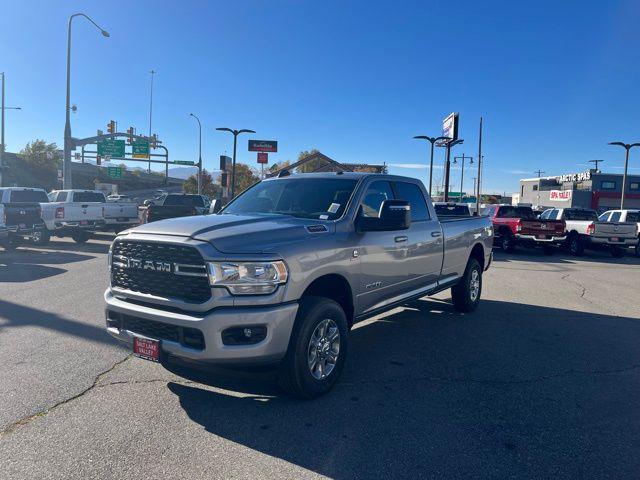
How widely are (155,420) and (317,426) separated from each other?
4.13 ft

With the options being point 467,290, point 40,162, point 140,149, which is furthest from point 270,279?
point 40,162

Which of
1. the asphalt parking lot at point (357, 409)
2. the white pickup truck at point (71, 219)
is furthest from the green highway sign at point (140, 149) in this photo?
the asphalt parking lot at point (357, 409)

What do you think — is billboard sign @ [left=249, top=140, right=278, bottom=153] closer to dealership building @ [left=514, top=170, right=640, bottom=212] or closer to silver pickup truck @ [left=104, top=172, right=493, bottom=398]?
dealership building @ [left=514, top=170, right=640, bottom=212]

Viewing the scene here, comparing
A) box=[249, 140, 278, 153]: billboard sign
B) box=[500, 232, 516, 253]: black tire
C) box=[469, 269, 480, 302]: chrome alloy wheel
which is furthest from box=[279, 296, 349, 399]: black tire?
box=[249, 140, 278, 153]: billboard sign

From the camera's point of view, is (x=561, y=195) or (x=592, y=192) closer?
(x=592, y=192)

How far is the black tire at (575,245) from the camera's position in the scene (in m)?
19.1

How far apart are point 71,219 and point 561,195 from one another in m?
62.6

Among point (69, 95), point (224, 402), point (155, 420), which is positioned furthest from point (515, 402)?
point (69, 95)

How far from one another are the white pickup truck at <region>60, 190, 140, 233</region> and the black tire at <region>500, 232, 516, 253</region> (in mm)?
14158

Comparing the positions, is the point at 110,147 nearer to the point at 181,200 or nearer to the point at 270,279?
the point at 181,200

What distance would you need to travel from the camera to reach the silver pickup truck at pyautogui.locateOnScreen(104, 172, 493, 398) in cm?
371

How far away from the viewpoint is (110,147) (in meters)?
45.6

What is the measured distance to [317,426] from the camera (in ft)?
12.5

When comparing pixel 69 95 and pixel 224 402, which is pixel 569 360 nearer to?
pixel 224 402
